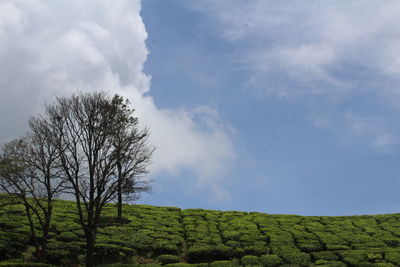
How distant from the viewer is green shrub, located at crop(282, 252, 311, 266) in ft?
108

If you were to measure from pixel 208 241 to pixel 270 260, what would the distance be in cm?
702

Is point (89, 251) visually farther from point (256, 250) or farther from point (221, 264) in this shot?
point (256, 250)

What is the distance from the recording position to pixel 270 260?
1298 inches

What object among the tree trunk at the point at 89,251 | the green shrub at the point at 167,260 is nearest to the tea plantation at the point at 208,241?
the green shrub at the point at 167,260

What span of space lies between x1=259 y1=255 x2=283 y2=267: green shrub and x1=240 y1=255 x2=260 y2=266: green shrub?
42 cm

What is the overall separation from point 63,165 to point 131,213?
68.1ft

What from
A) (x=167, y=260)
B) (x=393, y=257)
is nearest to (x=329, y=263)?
(x=393, y=257)

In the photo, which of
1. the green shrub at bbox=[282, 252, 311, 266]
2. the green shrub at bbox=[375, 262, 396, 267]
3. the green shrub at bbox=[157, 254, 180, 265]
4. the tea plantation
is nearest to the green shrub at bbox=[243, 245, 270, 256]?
the tea plantation

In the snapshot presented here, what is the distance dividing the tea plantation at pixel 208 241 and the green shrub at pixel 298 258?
3.3 inches

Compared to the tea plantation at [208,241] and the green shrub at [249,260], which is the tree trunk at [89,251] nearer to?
the tea plantation at [208,241]

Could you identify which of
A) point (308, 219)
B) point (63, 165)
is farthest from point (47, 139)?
point (308, 219)

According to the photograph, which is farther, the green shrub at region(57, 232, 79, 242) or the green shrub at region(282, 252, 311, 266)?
the green shrub at region(57, 232, 79, 242)

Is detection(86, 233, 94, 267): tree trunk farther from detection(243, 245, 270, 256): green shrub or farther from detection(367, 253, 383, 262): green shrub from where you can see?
detection(367, 253, 383, 262): green shrub

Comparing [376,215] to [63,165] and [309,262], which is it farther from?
[63,165]
